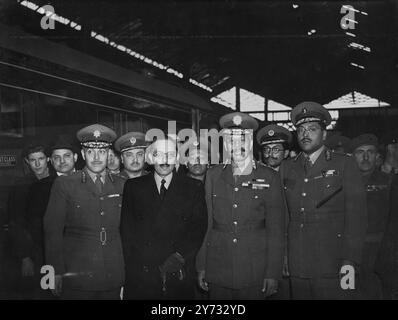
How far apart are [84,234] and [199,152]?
0.97 metres

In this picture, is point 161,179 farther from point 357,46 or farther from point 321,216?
point 357,46

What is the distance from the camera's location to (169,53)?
264cm

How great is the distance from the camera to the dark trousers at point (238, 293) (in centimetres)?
206

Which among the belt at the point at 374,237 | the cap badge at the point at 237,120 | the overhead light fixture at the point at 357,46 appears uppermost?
the overhead light fixture at the point at 357,46

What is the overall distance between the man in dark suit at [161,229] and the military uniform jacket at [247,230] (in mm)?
103

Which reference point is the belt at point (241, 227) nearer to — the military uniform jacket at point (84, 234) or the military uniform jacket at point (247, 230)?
the military uniform jacket at point (247, 230)

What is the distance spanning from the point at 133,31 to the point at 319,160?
57.9 inches

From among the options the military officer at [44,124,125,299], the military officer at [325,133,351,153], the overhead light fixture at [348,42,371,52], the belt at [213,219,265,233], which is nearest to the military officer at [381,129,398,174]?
the military officer at [325,133,351,153]

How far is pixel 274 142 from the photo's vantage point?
2.47 m

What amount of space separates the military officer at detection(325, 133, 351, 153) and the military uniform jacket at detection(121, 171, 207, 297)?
88 centimetres

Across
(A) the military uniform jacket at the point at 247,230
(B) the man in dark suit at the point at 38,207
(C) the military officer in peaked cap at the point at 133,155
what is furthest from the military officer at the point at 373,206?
(B) the man in dark suit at the point at 38,207

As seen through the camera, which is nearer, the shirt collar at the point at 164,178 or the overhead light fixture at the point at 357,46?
the shirt collar at the point at 164,178

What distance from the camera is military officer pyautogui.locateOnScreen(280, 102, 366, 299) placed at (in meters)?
1.96
